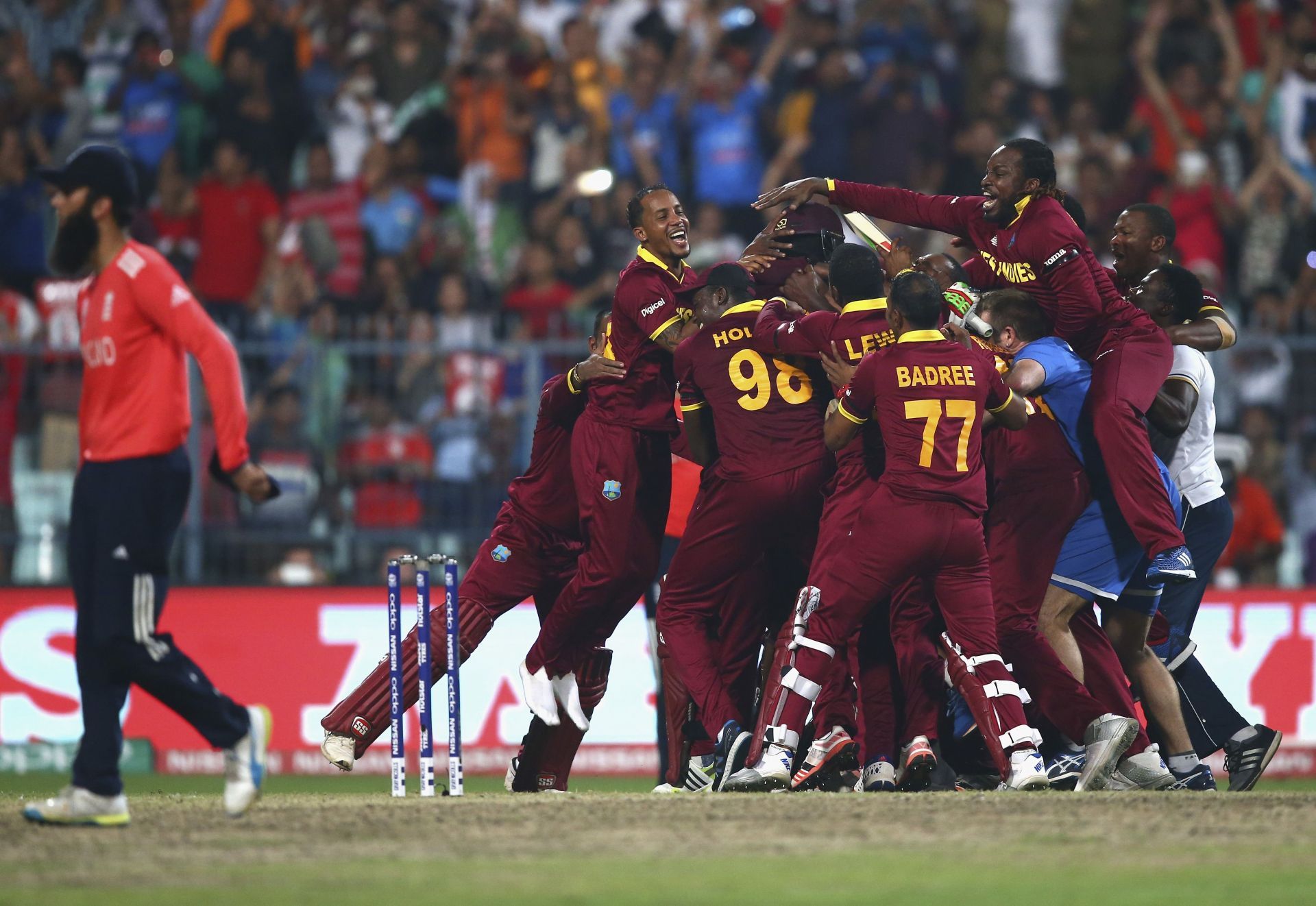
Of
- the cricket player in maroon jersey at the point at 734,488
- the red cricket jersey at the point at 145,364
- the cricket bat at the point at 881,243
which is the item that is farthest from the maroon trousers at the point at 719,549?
the red cricket jersey at the point at 145,364

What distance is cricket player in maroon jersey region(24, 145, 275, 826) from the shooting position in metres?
7.03

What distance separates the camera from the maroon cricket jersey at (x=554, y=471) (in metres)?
9.64

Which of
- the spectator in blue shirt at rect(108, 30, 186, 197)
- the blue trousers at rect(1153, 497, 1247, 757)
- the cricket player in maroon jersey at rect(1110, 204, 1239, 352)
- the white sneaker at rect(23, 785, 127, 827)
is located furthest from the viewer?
the spectator in blue shirt at rect(108, 30, 186, 197)

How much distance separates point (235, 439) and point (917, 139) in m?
10.9

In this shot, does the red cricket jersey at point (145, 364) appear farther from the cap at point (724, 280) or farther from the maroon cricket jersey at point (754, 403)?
the cap at point (724, 280)

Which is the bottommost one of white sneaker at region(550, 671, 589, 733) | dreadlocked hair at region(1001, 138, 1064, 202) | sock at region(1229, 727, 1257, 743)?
sock at region(1229, 727, 1257, 743)

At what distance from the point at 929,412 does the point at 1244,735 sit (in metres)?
2.87

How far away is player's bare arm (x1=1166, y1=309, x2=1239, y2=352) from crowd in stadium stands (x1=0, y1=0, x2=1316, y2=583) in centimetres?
527

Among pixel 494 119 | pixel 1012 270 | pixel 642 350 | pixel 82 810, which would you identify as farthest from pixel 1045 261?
pixel 494 119

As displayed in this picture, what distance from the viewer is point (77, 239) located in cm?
736

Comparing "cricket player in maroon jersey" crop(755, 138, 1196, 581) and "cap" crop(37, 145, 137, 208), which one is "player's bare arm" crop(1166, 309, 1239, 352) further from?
"cap" crop(37, 145, 137, 208)

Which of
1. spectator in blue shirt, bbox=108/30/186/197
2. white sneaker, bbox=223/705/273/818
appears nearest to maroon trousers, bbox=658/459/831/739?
white sneaker, bbox=223/705/273/818

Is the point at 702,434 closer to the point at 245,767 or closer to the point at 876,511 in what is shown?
the point at 876,511

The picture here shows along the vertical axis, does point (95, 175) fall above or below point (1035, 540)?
above
